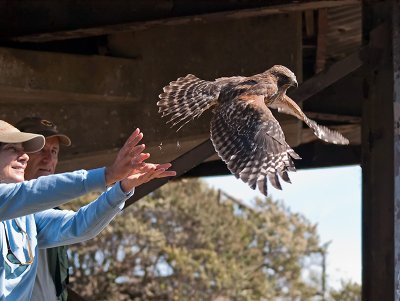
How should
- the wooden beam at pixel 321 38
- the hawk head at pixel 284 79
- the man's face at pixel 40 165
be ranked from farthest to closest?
the wooden beam at pixel 321 38
the hawk head at pixel 284 79
the man's face at pixel 40 165

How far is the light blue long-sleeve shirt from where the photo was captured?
14.6ft

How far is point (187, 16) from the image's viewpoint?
805 cm

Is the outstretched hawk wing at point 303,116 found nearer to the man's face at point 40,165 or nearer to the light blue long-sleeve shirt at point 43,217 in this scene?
the man's face at point 40,165

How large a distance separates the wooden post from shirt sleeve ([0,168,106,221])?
307cm

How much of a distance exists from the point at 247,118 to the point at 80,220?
4.07 ft

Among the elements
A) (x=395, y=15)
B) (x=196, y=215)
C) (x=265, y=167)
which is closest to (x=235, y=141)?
(x=265, y=167)

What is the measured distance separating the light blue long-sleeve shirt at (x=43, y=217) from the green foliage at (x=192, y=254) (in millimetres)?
13486

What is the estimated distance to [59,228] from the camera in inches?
206

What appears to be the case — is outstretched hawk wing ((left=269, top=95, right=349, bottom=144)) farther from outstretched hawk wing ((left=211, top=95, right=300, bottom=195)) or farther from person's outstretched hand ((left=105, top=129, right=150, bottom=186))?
person's outstretched hand ((left=105, top=129, right=150, bottom=186))

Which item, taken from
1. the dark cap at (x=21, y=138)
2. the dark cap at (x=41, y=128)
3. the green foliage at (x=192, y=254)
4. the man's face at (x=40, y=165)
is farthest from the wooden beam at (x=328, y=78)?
the green foliage at (x=192, y=254)

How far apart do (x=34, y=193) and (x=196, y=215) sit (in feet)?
50.2

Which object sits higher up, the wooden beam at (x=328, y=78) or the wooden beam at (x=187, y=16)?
the wooden beam at (x=187, y=16)

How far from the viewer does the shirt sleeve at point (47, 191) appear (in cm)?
445

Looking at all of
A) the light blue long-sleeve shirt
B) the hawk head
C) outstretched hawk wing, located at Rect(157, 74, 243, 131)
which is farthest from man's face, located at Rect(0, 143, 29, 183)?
the hawk head
